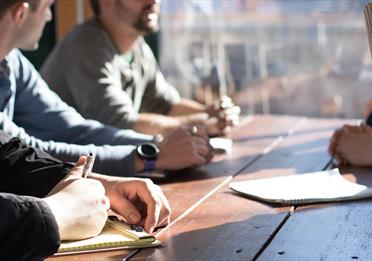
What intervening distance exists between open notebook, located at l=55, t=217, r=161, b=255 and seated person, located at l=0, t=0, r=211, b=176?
0.63 metres

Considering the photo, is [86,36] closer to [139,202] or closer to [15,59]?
[15,59]

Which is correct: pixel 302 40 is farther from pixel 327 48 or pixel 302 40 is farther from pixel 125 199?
pixel 125 199

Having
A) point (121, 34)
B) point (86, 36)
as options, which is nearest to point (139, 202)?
point (86, 36)

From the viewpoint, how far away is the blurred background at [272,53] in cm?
494

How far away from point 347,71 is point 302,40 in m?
0.36

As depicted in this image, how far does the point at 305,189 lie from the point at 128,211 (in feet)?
1.52

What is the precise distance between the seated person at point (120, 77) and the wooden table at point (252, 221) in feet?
1.58

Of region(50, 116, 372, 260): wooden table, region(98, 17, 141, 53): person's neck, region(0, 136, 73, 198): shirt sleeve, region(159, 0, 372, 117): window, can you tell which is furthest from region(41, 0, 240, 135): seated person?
region(159, 0, 372, 117): window

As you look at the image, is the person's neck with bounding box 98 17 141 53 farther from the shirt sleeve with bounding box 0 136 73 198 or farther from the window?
the window

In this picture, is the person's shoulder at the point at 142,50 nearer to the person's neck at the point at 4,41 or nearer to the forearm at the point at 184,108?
the forearm at the point at 184,108

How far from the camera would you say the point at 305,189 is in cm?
179

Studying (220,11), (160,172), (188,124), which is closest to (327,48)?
(220,11)

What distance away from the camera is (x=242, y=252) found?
132 centimetres

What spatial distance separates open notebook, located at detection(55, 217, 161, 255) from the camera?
1.34 meters
